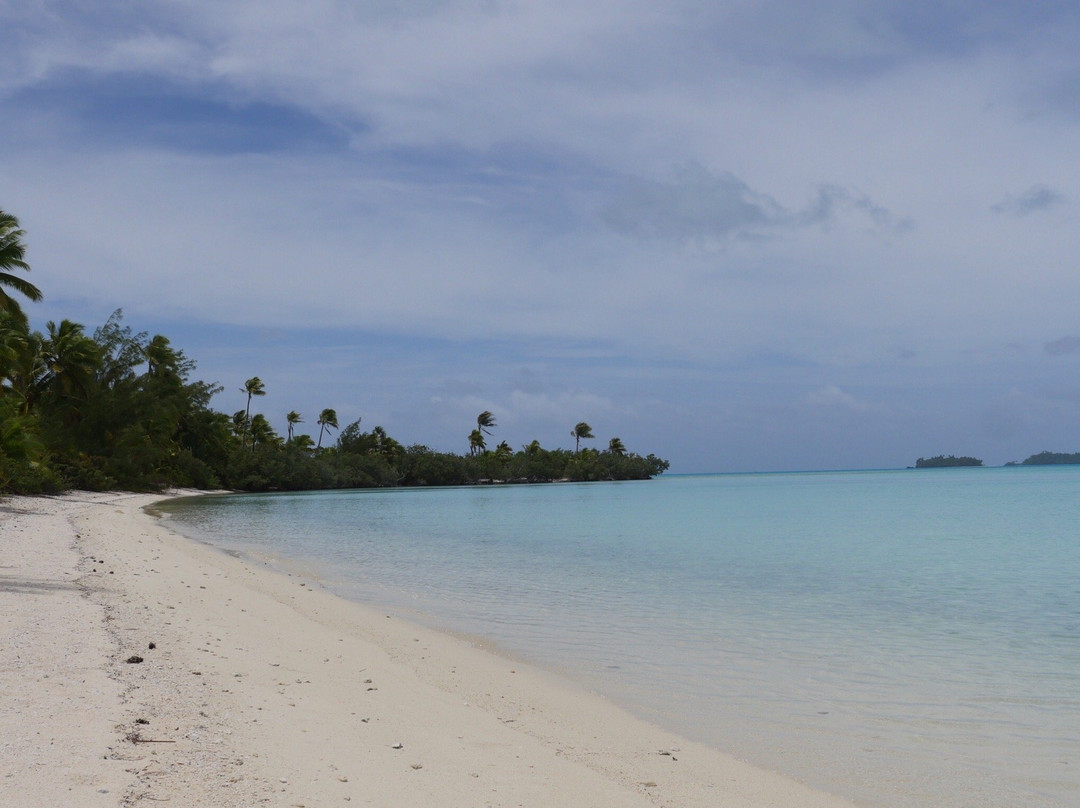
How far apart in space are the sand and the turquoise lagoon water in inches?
31.1

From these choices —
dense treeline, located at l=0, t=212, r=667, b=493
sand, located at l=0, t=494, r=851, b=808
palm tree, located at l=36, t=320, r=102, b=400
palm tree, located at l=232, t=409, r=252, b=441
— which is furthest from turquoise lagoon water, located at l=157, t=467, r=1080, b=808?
palm tree, located at l=232, t=409, r=252, b=441

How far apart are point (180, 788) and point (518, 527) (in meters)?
27.1

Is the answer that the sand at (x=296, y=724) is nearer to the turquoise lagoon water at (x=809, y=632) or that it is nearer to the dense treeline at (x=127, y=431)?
the turquoise lagoon water at (x=809, y=632)

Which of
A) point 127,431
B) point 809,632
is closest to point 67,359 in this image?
point 127,431

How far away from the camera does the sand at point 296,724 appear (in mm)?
3836

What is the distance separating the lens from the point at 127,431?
4919cm

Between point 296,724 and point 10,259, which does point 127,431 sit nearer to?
point 10,259

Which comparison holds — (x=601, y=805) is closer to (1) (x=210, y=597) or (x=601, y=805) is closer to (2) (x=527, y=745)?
(2) (x=527, y=745)

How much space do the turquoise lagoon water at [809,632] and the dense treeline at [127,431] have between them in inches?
469

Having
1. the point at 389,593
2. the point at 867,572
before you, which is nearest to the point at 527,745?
the point at 389,593

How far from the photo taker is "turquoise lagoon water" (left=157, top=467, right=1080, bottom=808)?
552cm

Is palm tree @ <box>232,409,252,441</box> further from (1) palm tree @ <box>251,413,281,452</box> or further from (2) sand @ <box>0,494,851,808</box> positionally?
(2) sand @ <box>0,494,851,808</box>

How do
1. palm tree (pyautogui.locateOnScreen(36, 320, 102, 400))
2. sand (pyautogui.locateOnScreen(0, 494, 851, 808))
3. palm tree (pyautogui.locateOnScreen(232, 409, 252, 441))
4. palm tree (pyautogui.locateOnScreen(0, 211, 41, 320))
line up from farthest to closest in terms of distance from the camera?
palm tree (pyautogui.locateOnScreen(232, 409, 252, 441)), palm tree (pyautogui.locateOnScreen(36, 320, 102, 400)), palm tree (pyautogui.locateOnScreen(0, 211, 41, 320)), sand (pyautogui.locateOnScreen(0, 494, 851, 808))

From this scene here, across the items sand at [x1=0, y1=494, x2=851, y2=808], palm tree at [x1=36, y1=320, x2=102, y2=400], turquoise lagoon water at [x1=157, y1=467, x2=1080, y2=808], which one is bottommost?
turquoise lagoon water at [x1=157, y1=467, x2=1080, y2=808]
